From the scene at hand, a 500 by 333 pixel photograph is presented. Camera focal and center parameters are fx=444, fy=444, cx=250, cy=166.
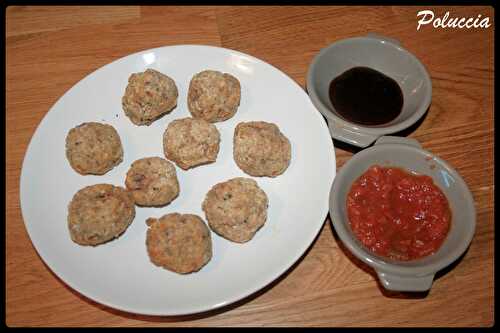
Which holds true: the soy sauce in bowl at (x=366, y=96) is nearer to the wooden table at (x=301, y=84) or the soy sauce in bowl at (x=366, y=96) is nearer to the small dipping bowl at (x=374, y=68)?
the small dipping bowl at (x=374, y=68)

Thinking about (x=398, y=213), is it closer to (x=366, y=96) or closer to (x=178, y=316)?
(x=366, y=96)

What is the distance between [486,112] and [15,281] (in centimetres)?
348

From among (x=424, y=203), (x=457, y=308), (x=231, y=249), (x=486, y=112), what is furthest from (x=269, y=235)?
(x=486, y=112)

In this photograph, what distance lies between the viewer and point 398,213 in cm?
259

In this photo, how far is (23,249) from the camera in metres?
2.79

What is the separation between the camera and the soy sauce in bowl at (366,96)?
3.04 meters

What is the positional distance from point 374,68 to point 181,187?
1.73 m

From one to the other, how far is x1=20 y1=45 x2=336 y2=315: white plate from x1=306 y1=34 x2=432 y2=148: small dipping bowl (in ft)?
0.37

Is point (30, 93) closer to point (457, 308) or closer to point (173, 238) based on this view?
point (173, 238)

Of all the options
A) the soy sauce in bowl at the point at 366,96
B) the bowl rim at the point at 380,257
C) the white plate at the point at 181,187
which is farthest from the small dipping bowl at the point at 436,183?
the soy sauce in bowl at the point at 366,96

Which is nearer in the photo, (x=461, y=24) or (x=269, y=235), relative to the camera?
(x=269, y=235)

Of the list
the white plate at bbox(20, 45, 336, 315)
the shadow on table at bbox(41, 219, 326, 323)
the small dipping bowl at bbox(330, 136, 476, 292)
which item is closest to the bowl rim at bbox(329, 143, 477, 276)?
the small dipping bowl at bbox(330, 136, 476, 292)

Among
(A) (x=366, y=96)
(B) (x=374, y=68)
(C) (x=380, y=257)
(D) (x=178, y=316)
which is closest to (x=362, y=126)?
(A) (x=366, y=96)

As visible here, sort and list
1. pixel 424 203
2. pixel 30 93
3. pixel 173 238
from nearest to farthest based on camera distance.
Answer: pixel 173 238, pixel 424 203, pixel 30 93
